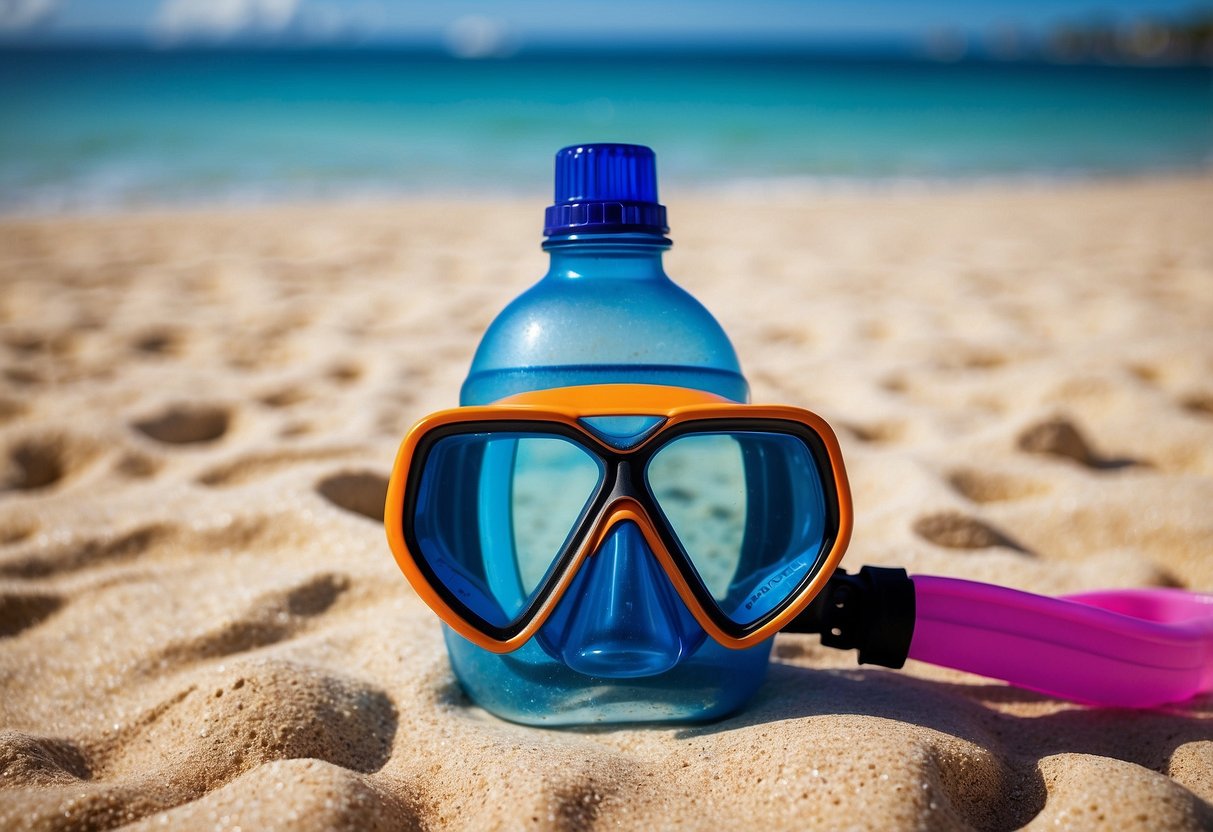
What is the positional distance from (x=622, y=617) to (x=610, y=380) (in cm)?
33

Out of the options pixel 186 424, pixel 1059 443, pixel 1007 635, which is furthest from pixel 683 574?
pixel 186 424

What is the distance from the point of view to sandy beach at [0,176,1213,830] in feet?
3.53

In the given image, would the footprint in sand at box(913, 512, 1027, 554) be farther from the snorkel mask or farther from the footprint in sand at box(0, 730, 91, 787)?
the footprint in sand at box(0, 730, 91, 787)

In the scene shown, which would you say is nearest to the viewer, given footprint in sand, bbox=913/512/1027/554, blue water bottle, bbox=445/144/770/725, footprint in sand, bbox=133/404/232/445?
blue water bottle, bbox=445/144/770/725

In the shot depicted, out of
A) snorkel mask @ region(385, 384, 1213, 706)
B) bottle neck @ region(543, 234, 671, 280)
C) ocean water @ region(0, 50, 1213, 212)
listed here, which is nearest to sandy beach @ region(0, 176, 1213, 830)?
snorkel mask @ region(385, 384, 1213, 706)

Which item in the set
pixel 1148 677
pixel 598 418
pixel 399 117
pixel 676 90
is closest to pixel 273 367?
pixel 598 418

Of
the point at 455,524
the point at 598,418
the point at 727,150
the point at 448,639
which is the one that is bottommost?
the point at 448,639

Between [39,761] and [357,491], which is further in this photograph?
[357,491]

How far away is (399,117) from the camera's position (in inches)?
738

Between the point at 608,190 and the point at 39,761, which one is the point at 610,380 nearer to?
the point at 608,190

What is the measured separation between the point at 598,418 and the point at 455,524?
0.83ft

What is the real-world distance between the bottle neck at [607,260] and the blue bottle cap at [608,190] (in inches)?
2.0

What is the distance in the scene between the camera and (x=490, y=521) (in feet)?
4.14

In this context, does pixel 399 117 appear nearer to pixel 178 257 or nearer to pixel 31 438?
pixel 178 257
